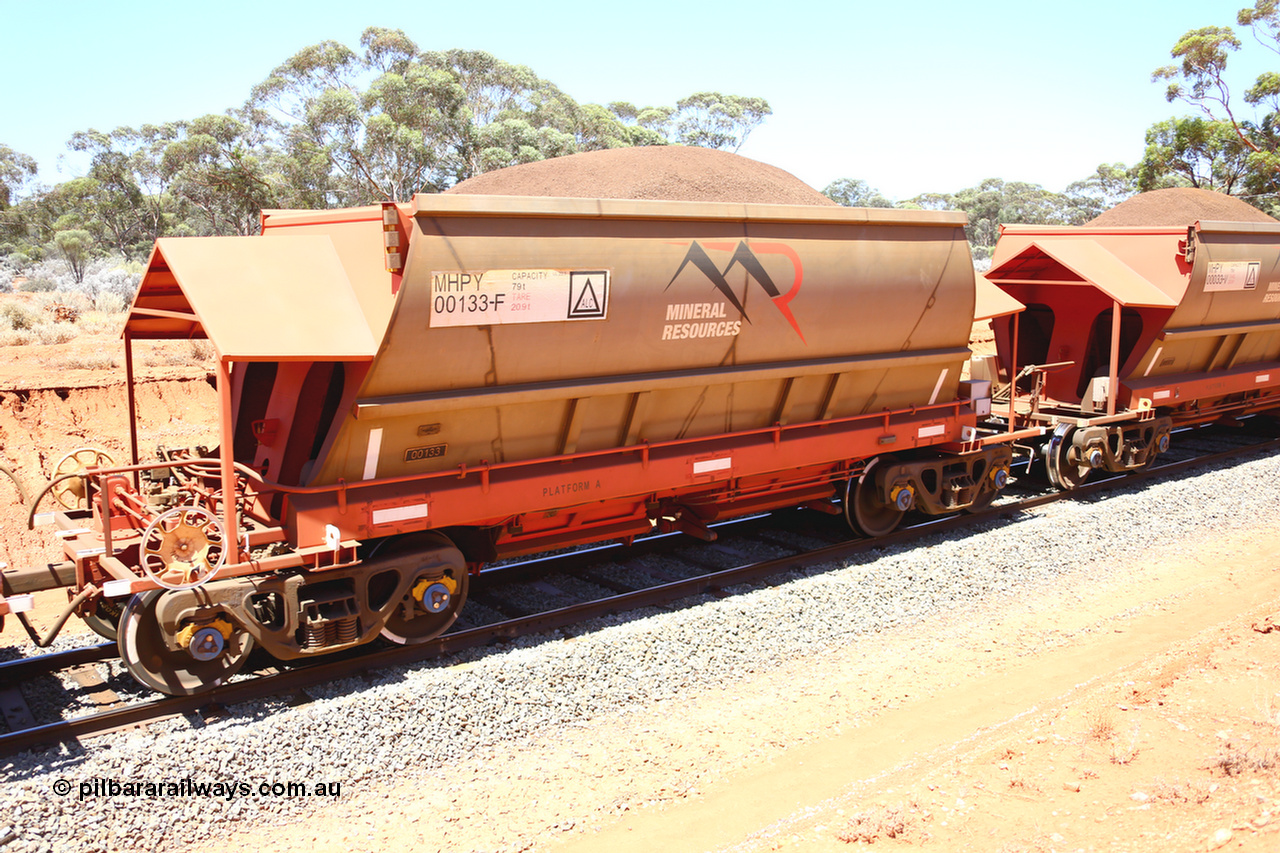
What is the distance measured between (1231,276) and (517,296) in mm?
11930

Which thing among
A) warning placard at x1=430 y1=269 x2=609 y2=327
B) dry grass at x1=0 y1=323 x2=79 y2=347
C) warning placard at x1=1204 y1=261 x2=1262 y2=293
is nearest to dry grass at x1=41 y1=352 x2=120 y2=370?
dry grass at x1=0 y1=323 x2=79 y2=347

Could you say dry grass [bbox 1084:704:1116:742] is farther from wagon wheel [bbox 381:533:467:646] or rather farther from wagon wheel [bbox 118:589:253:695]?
wagon wheel [bbox 118:589:253:695]

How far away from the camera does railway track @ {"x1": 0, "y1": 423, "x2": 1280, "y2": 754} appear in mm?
6664

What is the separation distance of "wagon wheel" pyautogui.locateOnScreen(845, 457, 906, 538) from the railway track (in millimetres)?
199

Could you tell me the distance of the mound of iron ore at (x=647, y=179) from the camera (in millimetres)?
9664

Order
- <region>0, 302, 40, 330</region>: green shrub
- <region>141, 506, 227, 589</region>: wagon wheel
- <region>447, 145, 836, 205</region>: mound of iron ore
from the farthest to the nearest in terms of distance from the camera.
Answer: <region>0, 302, 40, 330</region>: green shrub, <region>447, 145, 836, 205</region>: mound of iron ore, <region>141, 506, 227, 589</region>: wagon wheel

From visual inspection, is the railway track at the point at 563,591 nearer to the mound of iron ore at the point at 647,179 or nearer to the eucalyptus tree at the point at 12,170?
the mound of iron ore at the point at 647,179

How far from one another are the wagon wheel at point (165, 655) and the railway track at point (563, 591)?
119 mm

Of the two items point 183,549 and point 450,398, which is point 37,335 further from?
point 450,398

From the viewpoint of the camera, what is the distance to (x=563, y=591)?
9.13 metres

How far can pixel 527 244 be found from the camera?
289 inches

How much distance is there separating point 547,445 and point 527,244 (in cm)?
183

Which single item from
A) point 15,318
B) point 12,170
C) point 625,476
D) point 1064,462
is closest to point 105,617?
point 625,476

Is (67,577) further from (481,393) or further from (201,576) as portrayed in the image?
(481,393)
